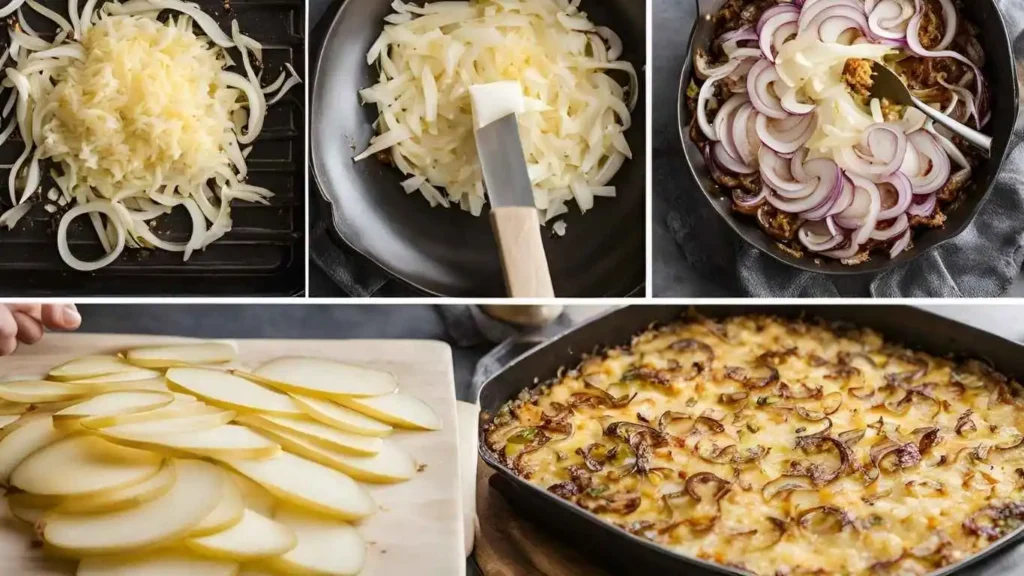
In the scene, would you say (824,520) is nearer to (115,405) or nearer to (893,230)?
(893,230)

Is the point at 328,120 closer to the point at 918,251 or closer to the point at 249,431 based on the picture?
the point at 249,431

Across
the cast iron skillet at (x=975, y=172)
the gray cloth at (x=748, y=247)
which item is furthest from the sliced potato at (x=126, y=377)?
the cast iron skillet at (x=975, y=172)

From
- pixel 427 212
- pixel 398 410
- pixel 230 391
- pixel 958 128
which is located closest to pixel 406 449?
pixel 398 410

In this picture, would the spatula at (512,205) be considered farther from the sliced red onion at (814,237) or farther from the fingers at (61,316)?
the fingers at (61,316)

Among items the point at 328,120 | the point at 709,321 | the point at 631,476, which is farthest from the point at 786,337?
the point at 328,120

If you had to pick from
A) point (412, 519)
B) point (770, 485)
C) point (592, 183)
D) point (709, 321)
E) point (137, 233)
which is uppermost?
point (592, 183)

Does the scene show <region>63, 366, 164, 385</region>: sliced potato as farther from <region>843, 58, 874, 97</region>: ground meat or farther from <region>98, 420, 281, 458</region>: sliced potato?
<region>843, 58, 874, 97</region>: ground meat

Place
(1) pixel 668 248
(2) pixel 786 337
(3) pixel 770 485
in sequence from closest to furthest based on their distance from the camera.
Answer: (3) pixel 770 485
(1) pixel 668 248
(2) pixel 786 337

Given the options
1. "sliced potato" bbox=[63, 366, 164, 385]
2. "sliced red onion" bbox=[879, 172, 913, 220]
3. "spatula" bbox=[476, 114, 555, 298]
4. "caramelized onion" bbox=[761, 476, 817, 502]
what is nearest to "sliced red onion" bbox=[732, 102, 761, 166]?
"sliced red onion" bbox=[879, 172, 913, 220]
